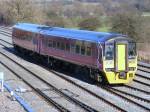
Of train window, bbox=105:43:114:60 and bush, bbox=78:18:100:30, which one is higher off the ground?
train window, bbox=105:43:114:60

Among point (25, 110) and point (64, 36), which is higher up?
point (64, 36)

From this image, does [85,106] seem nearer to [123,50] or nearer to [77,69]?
[123,50]

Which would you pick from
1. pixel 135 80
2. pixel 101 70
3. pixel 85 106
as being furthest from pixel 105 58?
pixel 85 106

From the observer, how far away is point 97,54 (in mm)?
22281

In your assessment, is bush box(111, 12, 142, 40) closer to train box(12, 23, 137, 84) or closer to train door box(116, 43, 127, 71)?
train box(12, 23, 137, 84)

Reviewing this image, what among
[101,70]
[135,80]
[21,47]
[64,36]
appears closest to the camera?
[101,70]

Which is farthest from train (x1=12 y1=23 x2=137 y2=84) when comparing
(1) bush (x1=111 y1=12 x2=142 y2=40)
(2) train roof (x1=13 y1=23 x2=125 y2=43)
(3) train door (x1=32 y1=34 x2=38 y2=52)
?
(1) bush (x1=111 y1=12 x2=142 y2=40)

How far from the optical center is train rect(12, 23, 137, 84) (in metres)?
22.1

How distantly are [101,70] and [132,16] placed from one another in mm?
34512

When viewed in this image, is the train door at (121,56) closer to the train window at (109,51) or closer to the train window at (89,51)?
the train window at (109,51)

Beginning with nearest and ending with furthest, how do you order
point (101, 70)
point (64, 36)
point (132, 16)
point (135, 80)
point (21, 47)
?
1. point (101, 70)
2. point (135, 80)
3. point (64, 36)
4. point (21, 47)
5. point (132, 16)

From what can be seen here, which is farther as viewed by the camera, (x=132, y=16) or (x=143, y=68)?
(x=132, y=16)

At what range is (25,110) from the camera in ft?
53.1

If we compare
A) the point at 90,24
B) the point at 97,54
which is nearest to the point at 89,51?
the point at 97,54
